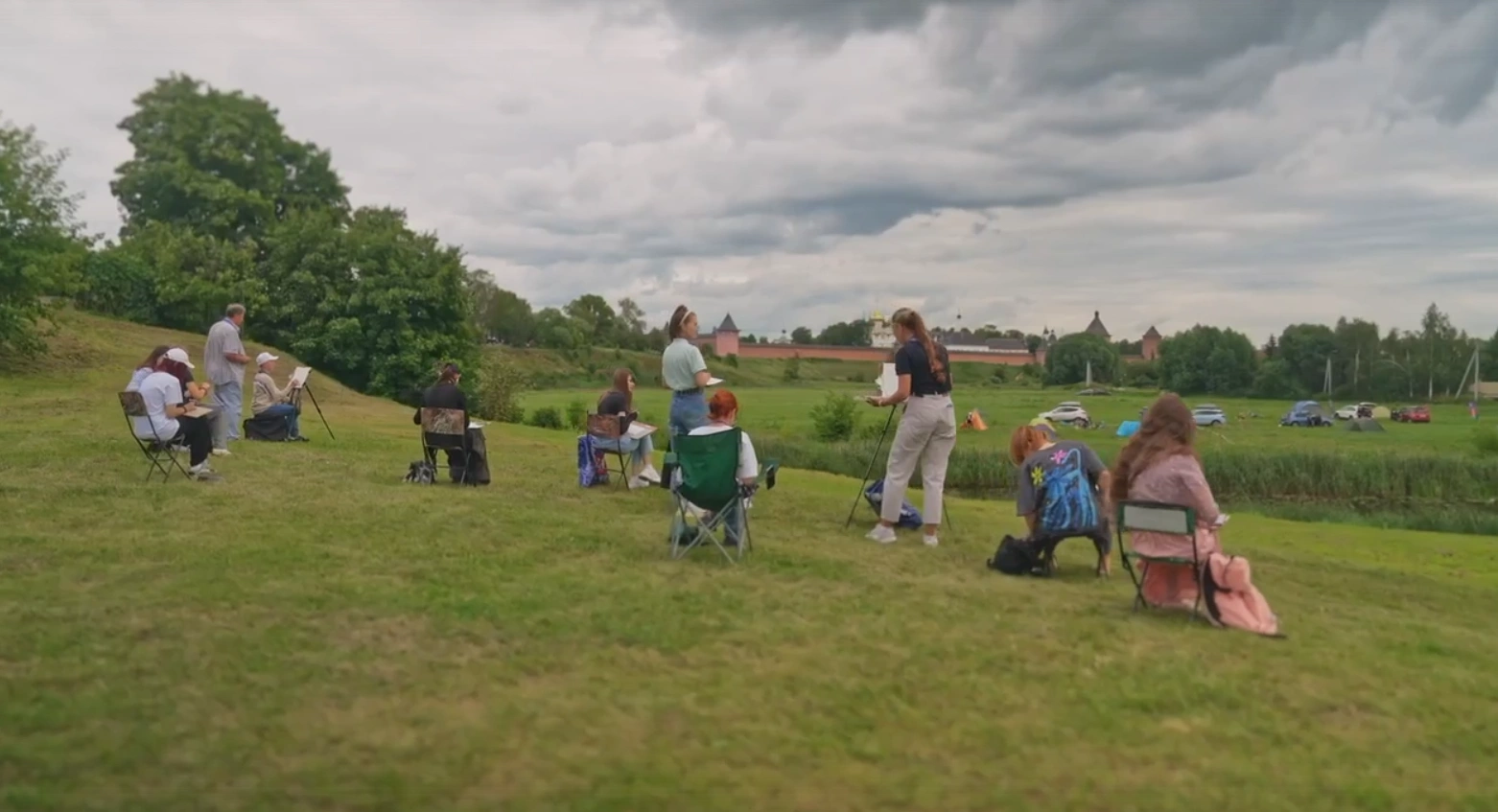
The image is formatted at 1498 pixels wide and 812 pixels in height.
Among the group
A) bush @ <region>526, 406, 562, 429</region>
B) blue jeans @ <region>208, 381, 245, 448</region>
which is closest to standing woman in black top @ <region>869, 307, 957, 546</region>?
blue jeans @ <region>208, 381, 245, 448</region>

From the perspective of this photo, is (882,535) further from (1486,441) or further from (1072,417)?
(1072,417)

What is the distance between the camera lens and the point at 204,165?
151 feet

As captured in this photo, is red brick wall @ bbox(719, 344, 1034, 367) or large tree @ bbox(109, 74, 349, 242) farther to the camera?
red brick wall @ bbox(719, 344, 1034, 367)

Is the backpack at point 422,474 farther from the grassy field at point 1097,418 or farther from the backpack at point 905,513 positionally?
the grassy field at point 1097,418

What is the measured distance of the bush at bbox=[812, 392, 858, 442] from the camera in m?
37.4

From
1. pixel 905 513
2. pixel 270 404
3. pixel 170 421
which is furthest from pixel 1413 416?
Result: pixel 170 421

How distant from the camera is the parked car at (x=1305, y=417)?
186 feet

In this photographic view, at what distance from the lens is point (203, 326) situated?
127ft

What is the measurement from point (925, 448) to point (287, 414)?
9.97 m

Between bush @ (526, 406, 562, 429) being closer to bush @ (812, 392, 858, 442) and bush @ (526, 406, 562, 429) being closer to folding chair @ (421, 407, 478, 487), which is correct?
bush @ (812, 392, 858, 442)

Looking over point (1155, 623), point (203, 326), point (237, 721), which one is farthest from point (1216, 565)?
point (203, 326)

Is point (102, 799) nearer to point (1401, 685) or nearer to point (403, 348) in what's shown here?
point (1401, 685)

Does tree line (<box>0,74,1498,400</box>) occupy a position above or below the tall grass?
above

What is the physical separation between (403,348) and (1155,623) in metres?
34.2
